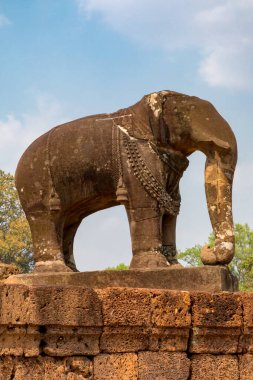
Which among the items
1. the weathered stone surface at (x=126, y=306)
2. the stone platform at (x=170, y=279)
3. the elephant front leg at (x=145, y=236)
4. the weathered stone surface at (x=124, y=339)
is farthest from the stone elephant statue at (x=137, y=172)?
the weathered stone surface at (x=124, y=339)

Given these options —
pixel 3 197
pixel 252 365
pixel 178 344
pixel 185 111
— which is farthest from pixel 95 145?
pixel 3 197

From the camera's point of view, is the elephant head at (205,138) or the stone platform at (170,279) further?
the elephant head at (205,138)

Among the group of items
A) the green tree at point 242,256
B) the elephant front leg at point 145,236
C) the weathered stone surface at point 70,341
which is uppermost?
the green tree at point 242,256

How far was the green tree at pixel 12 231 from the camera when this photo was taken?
107 feet

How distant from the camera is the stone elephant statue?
22.8ft

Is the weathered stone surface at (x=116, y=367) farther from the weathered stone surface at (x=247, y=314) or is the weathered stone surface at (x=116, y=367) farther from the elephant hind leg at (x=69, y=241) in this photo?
the elephant hind leg at (x=69, y=241)

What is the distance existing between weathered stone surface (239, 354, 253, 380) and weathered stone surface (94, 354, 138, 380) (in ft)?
3.69

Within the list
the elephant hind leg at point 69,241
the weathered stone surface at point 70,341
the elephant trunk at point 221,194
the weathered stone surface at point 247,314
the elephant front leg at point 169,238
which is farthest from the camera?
the elephant hind leg at point 69,241

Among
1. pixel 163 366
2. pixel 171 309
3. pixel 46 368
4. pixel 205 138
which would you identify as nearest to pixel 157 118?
pixel 205 138

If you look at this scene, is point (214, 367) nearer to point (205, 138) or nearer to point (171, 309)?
point (171, 309)

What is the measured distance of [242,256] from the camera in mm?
32031

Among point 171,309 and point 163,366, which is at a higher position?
point 171,309

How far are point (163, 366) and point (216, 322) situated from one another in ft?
2.02

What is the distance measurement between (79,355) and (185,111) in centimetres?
261
